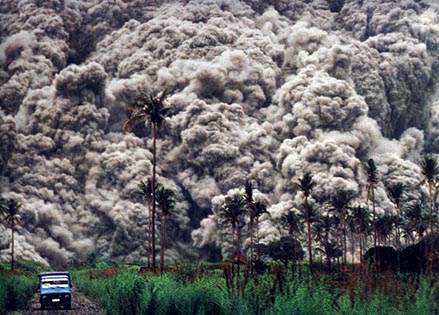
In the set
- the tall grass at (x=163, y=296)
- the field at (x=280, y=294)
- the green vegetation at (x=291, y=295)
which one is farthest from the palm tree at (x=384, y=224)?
the green vegetation at (x=291, y=295)

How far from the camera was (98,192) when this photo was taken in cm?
15488

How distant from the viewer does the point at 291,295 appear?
57.4ft

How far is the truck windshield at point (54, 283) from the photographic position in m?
44.4

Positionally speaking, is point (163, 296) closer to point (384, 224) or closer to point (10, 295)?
point (10, 295)

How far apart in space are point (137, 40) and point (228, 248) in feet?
191

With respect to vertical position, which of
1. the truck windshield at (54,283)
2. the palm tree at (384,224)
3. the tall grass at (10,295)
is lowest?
the tall grass at (10,295)

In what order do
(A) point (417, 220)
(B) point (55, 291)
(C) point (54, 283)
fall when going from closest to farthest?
(B) point (55, 291)
(C) point (54, 283)
(A) point (417, 220)

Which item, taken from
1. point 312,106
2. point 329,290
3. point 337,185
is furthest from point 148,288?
point 312,106

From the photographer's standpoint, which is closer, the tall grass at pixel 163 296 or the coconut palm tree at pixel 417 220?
the tall grass at pixel 163 296

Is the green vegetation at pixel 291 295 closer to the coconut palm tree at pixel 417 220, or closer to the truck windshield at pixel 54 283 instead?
the truck windshield at pixel 54 283

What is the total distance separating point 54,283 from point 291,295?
29701 millimetres

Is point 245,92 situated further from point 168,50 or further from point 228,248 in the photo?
point 228,248

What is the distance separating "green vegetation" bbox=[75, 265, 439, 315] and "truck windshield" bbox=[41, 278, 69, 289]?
16914 mm

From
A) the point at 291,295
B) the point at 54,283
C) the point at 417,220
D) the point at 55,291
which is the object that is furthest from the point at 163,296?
the point at 417,220
